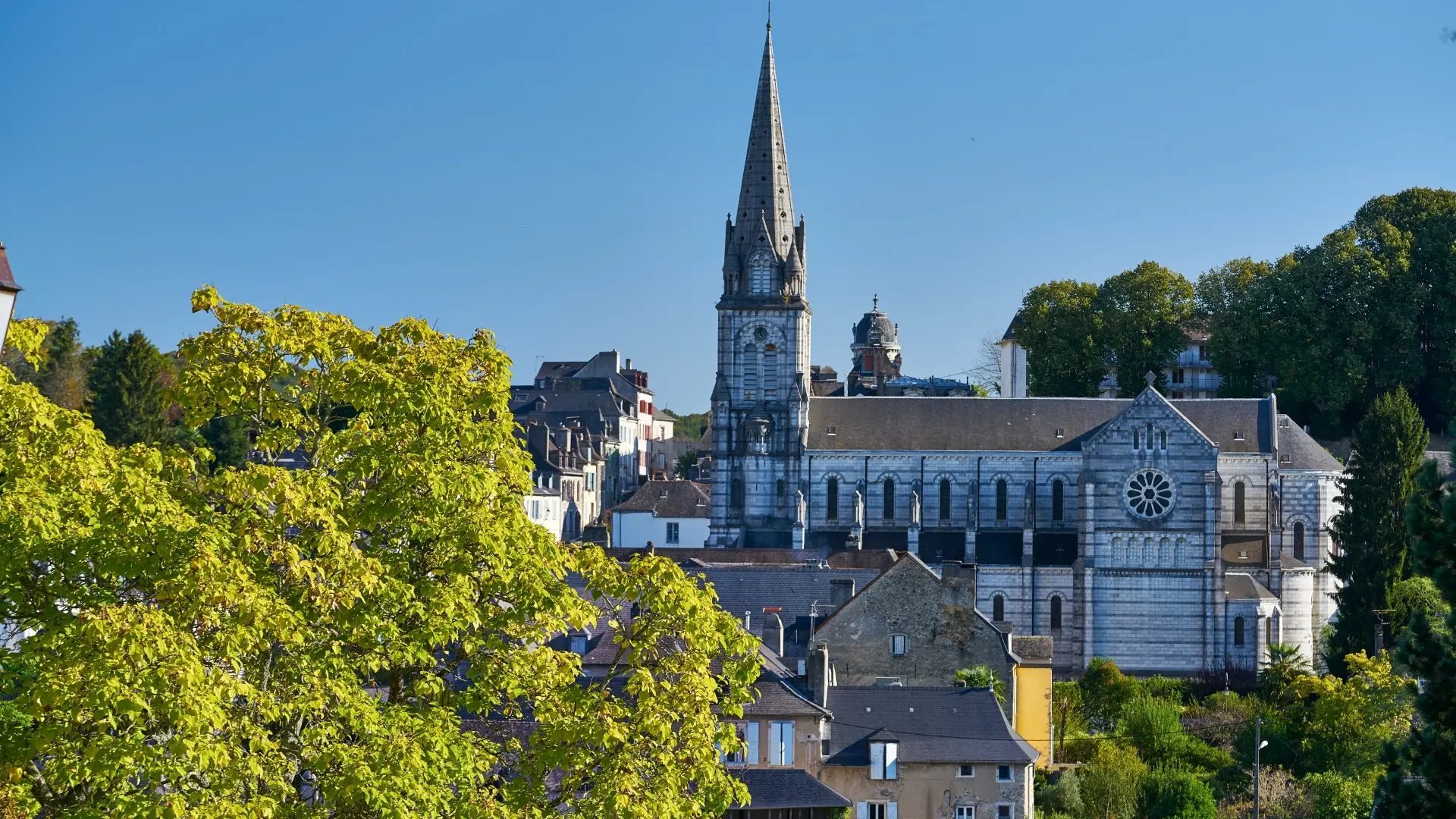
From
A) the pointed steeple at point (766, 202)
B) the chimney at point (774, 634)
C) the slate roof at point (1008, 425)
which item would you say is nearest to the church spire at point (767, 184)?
the pointed steeple at point (766, 202)

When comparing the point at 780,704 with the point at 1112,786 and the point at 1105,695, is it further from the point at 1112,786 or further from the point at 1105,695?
the point at 1105,695

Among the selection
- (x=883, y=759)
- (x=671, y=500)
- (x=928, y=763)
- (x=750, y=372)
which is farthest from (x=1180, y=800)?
(x=671, y=500)

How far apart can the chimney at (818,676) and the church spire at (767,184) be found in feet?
132

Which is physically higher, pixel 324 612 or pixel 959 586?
pixel 959 586

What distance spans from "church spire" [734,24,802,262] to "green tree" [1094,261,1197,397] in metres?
20.8

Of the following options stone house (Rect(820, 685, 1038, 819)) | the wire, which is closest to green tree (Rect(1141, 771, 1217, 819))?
stone house (Rect(820, 685, 1038, 819))

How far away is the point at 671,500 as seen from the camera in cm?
8781

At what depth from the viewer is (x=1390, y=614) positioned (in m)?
56.4

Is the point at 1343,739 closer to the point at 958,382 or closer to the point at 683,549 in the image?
the point at 683,549

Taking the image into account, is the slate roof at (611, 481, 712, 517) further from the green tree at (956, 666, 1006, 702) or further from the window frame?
the window frame

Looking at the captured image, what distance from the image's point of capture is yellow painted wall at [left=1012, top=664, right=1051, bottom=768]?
48.6m

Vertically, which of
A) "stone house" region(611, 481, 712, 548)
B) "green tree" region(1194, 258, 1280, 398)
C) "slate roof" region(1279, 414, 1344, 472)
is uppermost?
"green tree" region(1194, 258, 1280, 398)

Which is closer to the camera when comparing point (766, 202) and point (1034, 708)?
point (1034, 708)

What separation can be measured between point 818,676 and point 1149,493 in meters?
34.7
